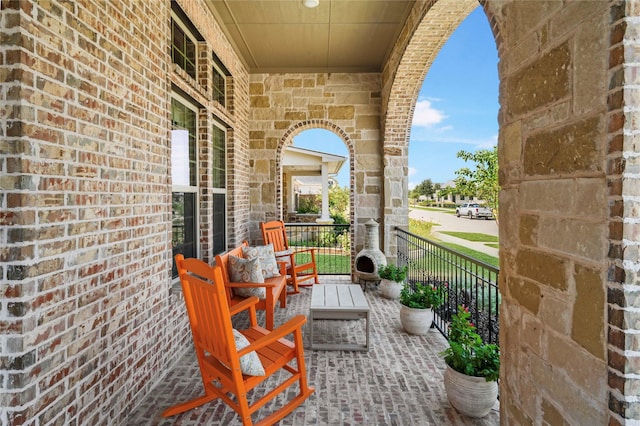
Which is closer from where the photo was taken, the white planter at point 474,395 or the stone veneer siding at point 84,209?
the stone veneer siding at point 84,209

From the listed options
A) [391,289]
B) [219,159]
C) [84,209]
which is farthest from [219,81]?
[391,289]

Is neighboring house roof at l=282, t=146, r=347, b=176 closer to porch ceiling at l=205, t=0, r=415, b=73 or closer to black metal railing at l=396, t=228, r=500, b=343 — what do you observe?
porch ceiling at l=205, t=0, r=415, b=73

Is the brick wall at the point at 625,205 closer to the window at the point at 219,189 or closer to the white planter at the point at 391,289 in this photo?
the white planter at the point at 391,289

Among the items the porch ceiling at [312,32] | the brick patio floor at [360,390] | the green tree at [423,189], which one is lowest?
the brick patio floor at [360,390]

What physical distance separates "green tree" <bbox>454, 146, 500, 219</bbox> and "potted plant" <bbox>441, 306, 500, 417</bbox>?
825 centimetres

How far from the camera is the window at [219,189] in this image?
163 inches

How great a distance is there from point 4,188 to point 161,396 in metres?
1.64

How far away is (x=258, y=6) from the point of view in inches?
140

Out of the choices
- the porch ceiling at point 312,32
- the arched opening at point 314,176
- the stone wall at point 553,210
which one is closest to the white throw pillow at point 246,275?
the stone wall at point 553,210

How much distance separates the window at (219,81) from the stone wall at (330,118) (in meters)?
0.95

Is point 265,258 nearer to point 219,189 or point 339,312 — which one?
point 219,189

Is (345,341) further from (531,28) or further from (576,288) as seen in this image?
(531,28)

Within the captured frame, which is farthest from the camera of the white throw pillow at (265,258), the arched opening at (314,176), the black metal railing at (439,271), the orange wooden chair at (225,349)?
the arched opening at (314,176)

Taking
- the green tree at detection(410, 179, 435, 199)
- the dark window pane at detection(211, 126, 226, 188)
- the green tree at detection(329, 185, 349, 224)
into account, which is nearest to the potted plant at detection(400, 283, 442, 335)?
the dark window pane at detection(211, 126, 226, 188)
